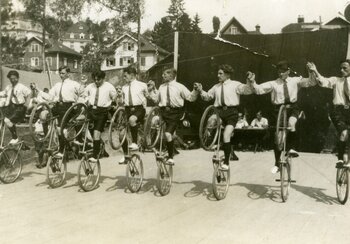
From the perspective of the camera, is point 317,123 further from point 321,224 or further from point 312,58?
point 321,224

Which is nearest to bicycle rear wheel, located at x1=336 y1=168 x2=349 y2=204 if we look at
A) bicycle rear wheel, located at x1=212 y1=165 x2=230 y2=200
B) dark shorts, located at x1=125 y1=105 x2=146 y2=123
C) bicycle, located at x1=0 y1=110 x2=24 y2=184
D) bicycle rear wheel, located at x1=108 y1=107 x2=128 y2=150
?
bicycle rear wheel, located at x1=212 y1=165 x2=230 y2=200

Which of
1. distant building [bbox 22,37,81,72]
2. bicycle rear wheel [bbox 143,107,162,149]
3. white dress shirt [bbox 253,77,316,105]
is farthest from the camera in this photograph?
distant building [bbox 22,37,81,72]

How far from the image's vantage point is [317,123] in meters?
15.2

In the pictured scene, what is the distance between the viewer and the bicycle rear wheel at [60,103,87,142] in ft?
29.2

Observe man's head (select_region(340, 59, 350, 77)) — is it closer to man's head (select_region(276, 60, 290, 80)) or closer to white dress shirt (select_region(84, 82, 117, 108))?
man's head (select_region(276, 60, 290, 80))

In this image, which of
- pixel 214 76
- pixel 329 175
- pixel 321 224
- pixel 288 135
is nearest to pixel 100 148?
pixel 288 135

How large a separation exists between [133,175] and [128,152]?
1.36 feet

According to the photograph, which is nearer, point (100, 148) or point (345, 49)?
point (100, 148)

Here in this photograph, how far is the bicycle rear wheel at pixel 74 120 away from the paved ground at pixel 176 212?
3.22 feet

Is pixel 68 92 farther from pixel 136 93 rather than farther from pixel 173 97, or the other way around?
pixel 173 97

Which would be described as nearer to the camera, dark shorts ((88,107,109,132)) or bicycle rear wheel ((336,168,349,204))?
bicycle rear wheel ((336,168,349,204))

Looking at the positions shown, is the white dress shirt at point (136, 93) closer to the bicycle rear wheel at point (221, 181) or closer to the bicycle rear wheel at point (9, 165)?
the bicycle rear wheel at point (221, 181)

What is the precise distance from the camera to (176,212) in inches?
284

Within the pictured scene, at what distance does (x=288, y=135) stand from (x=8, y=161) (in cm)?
515
